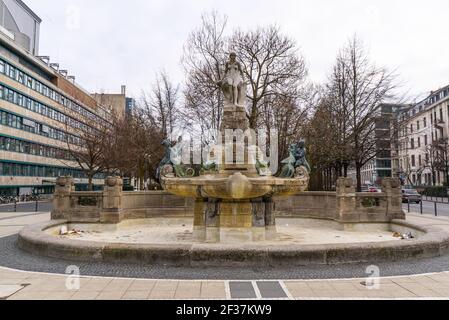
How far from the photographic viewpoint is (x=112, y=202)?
14719 millimetres

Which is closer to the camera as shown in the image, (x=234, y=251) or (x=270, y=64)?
(x=234, y=251)

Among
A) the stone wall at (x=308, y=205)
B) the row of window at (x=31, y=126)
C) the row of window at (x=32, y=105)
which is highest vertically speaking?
the row of window at (x=32, y=105)

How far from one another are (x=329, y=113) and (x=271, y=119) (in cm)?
460

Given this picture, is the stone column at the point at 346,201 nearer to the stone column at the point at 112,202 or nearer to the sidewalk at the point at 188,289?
the sidewalk at the point at 188,289

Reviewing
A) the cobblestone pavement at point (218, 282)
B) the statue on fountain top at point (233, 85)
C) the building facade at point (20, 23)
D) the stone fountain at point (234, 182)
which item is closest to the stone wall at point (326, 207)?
the stone fountain at point (234, 182)

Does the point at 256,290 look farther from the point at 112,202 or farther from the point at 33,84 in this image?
the point at 33,84

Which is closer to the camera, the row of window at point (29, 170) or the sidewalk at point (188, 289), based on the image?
the sidewalk at point (188, 289)

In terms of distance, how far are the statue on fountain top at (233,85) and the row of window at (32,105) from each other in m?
27.4

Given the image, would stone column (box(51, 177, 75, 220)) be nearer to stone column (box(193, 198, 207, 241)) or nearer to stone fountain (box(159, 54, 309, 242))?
stone fountain (box(159, 54, 309, 242))

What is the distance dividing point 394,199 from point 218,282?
10.3 meters

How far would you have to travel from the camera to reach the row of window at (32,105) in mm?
42509

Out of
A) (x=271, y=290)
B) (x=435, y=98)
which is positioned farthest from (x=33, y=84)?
(x=435, y=98)
